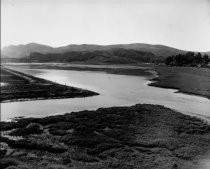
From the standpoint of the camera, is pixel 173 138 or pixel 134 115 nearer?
pixel 173 138

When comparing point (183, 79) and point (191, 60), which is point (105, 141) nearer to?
point (183, 79)

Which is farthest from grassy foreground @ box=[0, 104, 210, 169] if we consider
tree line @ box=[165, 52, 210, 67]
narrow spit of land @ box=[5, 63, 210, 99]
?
tree line @ box=[165, 52, 210, 67]

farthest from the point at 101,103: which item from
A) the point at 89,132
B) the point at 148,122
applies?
the point at 89,132

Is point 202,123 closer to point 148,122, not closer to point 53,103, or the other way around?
point 148,122

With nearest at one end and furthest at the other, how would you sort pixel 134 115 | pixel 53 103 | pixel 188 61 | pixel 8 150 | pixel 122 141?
pixel 8 150 → pixel 122 141 → pixel 134 115 → pixel 53 103 → pixel 188 61

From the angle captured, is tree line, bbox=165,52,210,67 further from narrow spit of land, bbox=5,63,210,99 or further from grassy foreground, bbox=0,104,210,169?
grassy foreground, bbox=0,104,210,169

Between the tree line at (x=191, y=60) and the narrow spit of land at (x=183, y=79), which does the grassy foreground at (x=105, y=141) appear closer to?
the narrow spit of land at (x=183, y=79)

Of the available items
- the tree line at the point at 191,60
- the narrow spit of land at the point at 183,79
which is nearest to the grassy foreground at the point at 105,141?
the narrow spit of land at the point at 183,79

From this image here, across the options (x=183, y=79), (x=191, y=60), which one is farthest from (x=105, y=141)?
(x=191, y=60)
